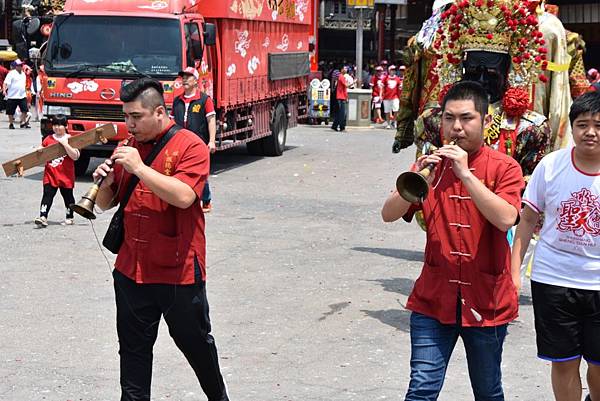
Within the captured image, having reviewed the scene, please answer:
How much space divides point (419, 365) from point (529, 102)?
3.98m

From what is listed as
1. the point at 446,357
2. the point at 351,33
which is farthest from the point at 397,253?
the point at 351,33

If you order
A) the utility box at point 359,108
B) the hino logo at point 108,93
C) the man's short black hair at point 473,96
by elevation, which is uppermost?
the man's short black hair at point 473,96

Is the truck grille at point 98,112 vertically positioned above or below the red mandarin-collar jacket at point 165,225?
below

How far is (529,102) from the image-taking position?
8.27 m

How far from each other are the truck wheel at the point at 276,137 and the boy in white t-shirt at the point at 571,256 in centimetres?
1595

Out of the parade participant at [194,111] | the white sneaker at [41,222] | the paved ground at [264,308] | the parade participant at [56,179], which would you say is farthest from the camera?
the parade participant at [194,111]

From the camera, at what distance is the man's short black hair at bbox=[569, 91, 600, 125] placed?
16.7 feet

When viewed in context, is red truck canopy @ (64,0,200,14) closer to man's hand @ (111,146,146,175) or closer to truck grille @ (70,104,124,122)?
truck grille @ (70,104,124,122)

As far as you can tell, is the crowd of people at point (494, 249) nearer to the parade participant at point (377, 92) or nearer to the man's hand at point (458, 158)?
the man's hand at point (458, 158)

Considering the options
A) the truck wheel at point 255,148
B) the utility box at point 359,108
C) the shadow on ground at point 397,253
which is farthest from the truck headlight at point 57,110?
the utility box at point 359,108

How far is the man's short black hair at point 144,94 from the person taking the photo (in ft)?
17.0

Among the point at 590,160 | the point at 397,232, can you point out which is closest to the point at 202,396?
the point at 590,160

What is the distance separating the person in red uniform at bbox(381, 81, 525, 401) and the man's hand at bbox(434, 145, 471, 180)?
0.10m

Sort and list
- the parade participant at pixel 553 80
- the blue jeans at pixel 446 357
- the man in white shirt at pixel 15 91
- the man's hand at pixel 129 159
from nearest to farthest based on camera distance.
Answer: the blue jeans at pixel 446 357 < the man's hand at pixel 129 159 < the parade participant at pixel 553 80 < the man in white shirt at pixel 15 91
